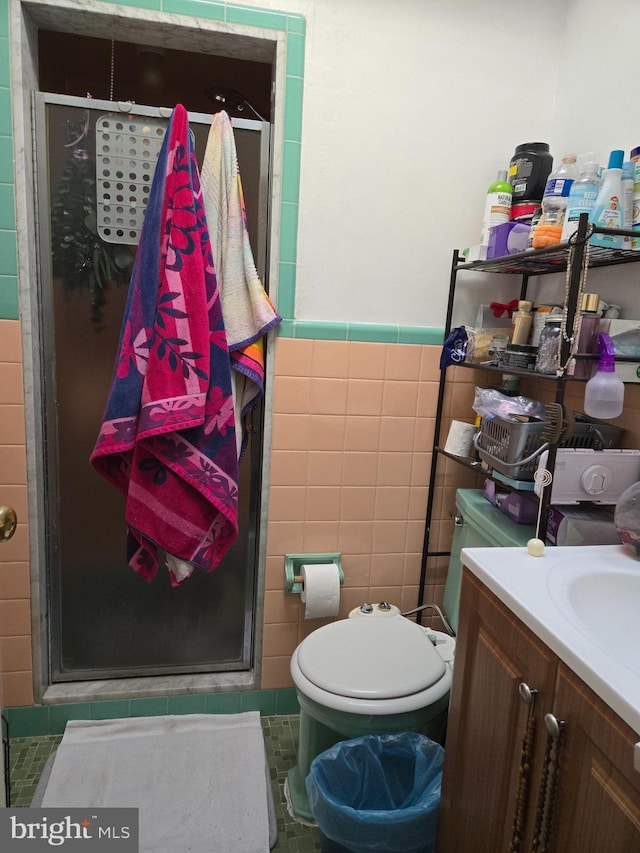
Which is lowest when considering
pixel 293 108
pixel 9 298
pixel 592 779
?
pixel 592 779

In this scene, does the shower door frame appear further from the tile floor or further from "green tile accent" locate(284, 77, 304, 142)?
the tile floor

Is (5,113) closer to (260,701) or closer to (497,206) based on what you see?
(497,206)

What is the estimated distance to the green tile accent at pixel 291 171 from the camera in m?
1.62

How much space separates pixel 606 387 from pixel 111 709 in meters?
1.74

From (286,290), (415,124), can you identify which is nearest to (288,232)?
(286,290)

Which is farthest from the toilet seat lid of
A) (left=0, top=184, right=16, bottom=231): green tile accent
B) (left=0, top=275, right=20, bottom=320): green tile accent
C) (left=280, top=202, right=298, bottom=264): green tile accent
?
(left=0, top=184, right=16, bottom=231): green tile accent

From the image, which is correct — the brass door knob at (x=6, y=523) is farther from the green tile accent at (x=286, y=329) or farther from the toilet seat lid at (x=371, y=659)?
the green tile accent at (x=286, y=329)

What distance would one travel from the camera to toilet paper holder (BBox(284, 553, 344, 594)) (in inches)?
71.1

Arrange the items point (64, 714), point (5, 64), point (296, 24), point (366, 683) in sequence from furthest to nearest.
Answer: point (64, 714) < point (296, 24) < point (5, 64) < point (366, 683)

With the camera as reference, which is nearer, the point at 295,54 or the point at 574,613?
the point at 574,613

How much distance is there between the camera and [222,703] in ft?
6.18

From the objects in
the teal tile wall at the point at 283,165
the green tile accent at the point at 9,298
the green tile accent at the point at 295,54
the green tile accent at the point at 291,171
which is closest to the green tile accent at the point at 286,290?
the teal tile wall at the point at 283,165

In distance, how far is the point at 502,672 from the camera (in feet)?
3.30

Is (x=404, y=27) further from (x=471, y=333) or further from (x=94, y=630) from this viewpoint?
(x=94, y=630)
